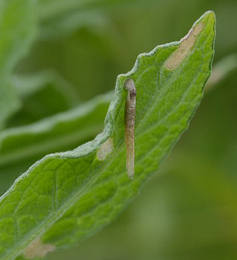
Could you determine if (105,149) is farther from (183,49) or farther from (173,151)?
(173,151)

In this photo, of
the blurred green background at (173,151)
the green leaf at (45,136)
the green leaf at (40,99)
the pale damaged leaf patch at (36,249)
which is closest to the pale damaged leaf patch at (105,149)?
the pale damaged leaf patch at (36,249)

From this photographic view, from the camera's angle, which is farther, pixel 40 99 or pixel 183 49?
pixel 40 99

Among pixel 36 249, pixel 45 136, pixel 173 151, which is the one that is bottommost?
pixel 36 249

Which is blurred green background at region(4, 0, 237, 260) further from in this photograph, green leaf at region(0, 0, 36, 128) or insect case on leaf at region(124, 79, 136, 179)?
insect case on leaf at region(124, 79, 136, 179)

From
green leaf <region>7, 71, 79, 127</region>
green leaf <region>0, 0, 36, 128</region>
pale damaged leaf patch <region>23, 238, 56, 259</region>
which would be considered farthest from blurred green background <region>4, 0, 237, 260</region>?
pale damaged leaf patch <region>23, 238, 56, 259</region>

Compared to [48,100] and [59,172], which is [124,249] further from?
[59,172]

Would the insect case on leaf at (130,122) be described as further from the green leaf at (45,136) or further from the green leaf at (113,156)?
the green leaf at (45,136)

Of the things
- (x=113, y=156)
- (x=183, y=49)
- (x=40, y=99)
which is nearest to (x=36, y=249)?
(x=113, y=156)
